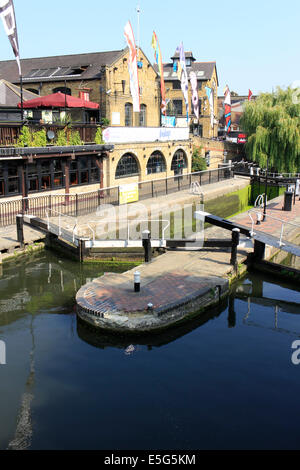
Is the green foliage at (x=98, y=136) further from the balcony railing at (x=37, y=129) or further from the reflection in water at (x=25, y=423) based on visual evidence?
the reflection in water at (x=25, y=423)

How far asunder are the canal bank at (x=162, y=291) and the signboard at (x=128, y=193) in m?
7.78

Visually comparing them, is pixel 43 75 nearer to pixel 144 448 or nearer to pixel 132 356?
pixel 132 356

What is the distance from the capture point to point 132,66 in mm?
25188

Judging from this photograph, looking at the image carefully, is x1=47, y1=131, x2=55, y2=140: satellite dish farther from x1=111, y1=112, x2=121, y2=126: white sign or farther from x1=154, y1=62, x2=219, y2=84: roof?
x1=154, y1=62, x2=219, y2=84: roof

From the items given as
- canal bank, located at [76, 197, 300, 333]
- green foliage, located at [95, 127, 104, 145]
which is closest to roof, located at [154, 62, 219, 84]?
green foliage, located at [95, 127, 104, 145]

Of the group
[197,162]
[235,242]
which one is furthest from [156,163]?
[235,242]

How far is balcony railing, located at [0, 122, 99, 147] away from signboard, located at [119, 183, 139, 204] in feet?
12.0

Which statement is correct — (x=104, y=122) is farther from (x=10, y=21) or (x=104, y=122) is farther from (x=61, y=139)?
(x=10, y=21)

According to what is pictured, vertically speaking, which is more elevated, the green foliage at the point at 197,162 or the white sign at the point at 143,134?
the white sign at the point at 143,134

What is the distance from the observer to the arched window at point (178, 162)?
3381 centimetres

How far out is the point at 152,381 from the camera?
8523 millimetres
